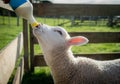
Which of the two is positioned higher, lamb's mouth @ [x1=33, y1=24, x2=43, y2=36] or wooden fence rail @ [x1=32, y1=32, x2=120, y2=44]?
lamb's mouth @ [x1=33, y1=24, x2=43, y2=36]

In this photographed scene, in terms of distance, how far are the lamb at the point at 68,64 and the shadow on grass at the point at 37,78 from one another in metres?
1.52

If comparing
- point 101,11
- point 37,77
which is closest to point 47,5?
point 101,11

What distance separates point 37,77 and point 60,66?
1795mm

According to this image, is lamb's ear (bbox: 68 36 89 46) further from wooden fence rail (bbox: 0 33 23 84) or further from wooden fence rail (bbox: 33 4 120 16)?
wooden fence rail (bbox: 33 4 120 16)

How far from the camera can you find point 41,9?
18.5 feet

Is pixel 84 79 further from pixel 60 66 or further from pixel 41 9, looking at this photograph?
pixel 41 9

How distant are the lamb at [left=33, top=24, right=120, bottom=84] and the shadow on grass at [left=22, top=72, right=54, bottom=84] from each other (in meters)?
1.52

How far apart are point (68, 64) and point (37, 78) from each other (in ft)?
5.76

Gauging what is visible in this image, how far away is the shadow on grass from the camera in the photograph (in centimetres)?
515

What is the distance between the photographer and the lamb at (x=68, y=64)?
3.54 meters

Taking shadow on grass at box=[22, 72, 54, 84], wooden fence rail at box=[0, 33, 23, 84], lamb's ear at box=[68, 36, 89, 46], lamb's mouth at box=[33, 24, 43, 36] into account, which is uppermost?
lamb's mouth at box=[33, 24, 43, 36]

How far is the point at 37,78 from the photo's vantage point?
Result: 5.31 meters

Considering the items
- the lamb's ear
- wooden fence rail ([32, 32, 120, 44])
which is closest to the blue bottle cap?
the lamb's ear

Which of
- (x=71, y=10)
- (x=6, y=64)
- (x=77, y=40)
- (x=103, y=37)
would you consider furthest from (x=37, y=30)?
(x=103, y=37)
